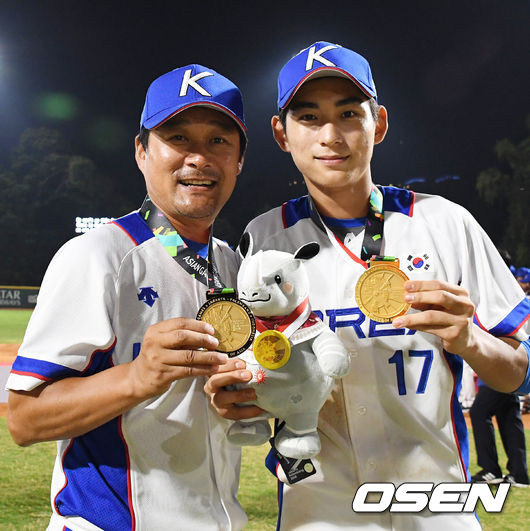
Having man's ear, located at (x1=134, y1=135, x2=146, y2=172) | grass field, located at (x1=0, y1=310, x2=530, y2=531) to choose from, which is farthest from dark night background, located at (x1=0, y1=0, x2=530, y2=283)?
man's ear, located at (x1=134, y1=135, x2=146, y2=172)

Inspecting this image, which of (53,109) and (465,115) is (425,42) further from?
(53,109)

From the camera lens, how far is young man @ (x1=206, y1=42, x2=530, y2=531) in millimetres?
1774

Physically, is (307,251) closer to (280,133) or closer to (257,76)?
(280,133)

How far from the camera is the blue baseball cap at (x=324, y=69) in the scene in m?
1.85

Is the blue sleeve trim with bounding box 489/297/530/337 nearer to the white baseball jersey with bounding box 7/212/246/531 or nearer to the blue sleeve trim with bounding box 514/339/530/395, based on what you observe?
the blue sleeve trim with bounding box 514/339/530/395

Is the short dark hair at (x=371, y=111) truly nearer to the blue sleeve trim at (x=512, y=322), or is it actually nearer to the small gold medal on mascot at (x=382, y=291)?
the small gold medal on mascot at (x=382, y=291)

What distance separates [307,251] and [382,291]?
0.82 ft

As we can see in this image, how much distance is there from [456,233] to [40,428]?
1410 mm

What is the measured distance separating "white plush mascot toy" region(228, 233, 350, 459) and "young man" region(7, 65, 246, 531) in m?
0.19

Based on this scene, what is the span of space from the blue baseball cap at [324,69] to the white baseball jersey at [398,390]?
523mm

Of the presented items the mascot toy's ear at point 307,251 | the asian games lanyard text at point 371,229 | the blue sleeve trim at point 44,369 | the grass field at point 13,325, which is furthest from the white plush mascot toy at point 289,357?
the grass field at point 13,325

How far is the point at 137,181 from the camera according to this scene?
34.2 m

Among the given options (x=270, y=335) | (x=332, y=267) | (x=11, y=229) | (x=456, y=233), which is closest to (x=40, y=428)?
(x=270, y=335)

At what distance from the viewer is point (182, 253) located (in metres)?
1.80
